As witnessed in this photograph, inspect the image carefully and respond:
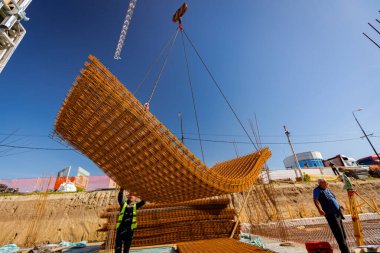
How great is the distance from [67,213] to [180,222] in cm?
1359

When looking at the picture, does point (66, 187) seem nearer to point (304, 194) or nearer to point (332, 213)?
point (332, 213)

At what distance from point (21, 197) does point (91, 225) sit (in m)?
7.87

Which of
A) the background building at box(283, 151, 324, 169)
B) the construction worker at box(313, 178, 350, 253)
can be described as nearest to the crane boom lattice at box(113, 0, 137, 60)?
the construction worker at box(313, 178, 350, 253)

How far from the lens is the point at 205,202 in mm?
6250

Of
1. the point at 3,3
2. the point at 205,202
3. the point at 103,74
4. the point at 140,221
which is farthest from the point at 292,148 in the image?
the point at 3,3

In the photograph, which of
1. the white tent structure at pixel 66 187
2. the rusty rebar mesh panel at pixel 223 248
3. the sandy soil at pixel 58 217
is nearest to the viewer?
the rusty rebar mesh panel at pixel 223 248

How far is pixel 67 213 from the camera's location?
14594 mm

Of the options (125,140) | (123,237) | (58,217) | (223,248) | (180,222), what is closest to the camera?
(125,140)

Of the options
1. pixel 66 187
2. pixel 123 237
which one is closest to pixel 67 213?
pixel 66 187

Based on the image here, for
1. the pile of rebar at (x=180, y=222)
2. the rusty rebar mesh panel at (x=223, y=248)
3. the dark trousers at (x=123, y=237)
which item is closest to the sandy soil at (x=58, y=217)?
the pile of rebar at (x=180, y=222)

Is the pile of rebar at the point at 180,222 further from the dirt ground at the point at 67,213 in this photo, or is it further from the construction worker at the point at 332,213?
the dirt ground at the point at 67,213

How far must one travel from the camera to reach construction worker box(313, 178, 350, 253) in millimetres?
2821

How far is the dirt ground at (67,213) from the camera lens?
42.3ft

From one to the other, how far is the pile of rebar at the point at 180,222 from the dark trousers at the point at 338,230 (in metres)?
3.50
